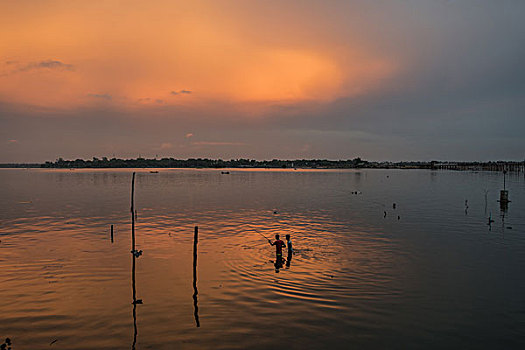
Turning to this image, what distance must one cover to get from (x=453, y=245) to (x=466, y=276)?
37.2ft

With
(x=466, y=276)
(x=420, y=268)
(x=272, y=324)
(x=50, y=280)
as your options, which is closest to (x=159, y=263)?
(x=50, y=280)

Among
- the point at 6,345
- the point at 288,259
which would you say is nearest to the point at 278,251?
the point at 288,259

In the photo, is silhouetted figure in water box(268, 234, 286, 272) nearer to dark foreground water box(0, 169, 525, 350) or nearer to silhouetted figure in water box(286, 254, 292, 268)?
silhouetted figure in water box(286, 254, 292, 268)

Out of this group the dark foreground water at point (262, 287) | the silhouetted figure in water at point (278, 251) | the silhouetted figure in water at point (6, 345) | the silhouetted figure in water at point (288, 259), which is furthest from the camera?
the silhouetted figure in water at point (288, 259)

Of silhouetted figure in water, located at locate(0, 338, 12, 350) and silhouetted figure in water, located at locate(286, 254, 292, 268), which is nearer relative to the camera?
silhouetted figure in water, located at locate(0, 338, 12, 350)

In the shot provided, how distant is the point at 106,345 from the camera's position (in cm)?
1688

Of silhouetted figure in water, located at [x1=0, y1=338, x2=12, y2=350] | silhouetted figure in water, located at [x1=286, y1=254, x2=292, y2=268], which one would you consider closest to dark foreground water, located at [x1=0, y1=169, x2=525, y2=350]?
silhouetted figure in water, located at [x1=0, y1=338, x2=12, y2=350]

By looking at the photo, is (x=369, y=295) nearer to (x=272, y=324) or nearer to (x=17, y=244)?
(x=272, y=324)

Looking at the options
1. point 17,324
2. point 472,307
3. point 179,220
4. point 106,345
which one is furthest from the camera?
point 179,220

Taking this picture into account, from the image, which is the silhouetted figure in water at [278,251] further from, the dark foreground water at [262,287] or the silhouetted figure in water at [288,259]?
the dark foreground water at [262,287]

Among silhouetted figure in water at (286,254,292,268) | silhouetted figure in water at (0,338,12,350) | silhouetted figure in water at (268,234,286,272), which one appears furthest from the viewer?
silhouetted figure in water at (286,254,292,268)

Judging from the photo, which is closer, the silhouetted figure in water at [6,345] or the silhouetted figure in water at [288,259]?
the silhouetted figure in water at [6,345]

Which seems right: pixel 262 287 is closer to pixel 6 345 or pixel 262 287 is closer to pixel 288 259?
pixel 288 259

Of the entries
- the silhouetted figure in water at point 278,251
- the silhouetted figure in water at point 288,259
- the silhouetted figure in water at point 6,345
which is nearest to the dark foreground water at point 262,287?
the silhouetted figure in water at point 6,345
